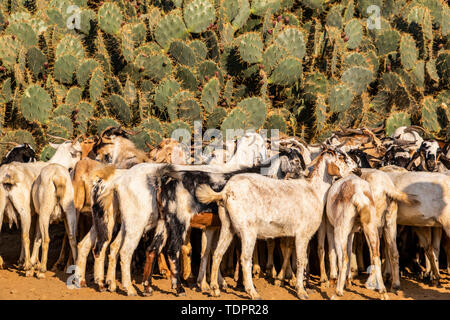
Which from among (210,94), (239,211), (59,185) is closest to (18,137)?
(210,94)

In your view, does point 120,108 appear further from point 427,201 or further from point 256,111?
point 427,201

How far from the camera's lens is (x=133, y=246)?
9.12 metres

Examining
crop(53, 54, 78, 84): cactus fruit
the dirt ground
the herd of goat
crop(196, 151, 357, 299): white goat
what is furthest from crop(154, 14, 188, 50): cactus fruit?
crop(196, 151, 357, 299): white goat

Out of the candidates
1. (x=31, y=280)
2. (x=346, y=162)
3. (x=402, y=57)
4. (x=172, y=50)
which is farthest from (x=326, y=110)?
(x=31, y=280)

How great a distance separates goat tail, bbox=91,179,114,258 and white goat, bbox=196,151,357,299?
59.4 inches

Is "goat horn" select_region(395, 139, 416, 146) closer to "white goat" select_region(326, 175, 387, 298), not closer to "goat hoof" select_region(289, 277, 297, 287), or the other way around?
"white goat" select_region(326, 175, 387, 298)

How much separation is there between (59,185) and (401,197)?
5742 mm

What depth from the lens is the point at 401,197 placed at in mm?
9633

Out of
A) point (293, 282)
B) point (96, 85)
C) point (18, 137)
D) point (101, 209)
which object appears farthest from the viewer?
point (96, 85)

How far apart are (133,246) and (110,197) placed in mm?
900

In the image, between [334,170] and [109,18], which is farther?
[109,18]

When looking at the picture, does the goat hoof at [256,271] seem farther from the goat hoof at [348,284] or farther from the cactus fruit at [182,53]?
the cactus fruit at [182,53]

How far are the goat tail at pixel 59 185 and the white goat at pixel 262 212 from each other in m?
2.79

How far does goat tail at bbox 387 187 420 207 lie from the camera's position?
31.6 ft
